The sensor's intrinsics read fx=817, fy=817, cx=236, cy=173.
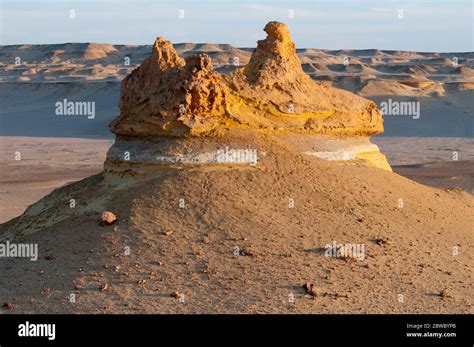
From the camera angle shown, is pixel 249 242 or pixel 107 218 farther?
pixel 107 218

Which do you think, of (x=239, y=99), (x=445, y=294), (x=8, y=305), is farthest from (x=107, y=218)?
(x=445, y=294)

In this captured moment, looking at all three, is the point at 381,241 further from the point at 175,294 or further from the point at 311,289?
the point at 175,294

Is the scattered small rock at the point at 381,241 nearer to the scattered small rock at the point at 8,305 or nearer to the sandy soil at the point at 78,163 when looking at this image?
the scattered small rock at the point at 8,305

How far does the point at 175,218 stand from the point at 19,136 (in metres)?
29.4

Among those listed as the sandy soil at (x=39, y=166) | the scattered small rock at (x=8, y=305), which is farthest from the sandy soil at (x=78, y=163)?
the scattered small rock at (x=8, y=305)

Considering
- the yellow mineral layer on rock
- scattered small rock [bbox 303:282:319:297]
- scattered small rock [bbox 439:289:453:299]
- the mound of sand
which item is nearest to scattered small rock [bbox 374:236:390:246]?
scattered small rock [bbox 439:289:453:299]

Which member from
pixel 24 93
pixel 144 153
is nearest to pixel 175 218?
pixel 144 153

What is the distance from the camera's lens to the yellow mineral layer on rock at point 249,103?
6.76 meters

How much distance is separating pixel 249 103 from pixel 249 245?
60.6 inches

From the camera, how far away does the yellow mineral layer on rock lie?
6.76 m

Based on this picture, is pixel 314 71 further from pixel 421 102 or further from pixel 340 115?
pixel 340 115

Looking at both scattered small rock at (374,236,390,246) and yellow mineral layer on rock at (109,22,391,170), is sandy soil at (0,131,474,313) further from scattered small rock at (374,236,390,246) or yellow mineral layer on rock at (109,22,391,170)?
yellow mineral layer on rock at (109,22,391,170)

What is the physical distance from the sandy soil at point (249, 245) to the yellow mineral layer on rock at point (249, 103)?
29 cm

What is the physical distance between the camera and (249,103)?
7.06m
